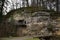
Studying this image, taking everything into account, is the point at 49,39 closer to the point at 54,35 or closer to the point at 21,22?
the point at 54,35

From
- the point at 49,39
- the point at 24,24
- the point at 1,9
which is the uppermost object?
the point at 1,9

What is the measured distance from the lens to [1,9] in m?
4.62

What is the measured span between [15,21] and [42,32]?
31.3 inches

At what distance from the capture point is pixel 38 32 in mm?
4129

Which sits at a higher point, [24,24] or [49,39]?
[24,24]

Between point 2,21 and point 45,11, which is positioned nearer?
point 2,21

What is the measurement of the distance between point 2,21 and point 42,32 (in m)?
0.98

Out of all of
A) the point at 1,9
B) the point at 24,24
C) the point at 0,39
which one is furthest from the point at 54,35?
the point at 1,9

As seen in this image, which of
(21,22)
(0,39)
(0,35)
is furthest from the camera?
(21,22)

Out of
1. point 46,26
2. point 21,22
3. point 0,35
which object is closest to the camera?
point 0,35

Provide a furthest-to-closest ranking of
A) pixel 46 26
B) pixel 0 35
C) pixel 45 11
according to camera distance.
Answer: pixel 45 11
pixel 46 26
pixel 0 35

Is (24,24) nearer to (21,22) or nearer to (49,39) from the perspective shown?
(21,22)

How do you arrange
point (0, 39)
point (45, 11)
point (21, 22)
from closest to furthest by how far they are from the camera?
1. point (0, 39)
2. point (21, 22)
3. point (45, 11)

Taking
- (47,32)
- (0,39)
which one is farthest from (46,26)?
(0,39)
